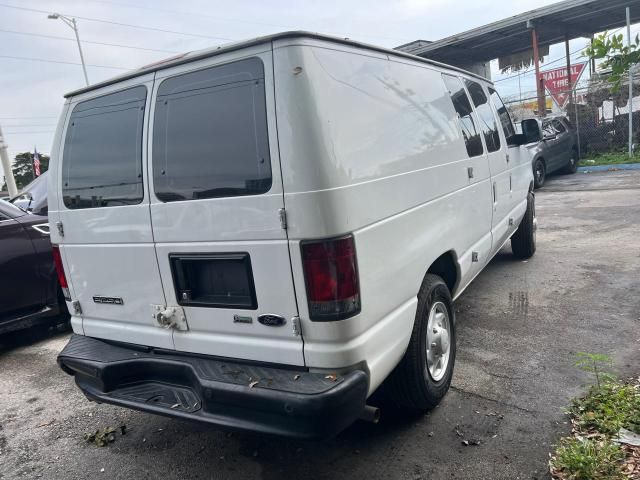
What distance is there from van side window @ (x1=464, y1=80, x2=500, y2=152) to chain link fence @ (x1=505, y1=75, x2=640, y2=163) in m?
11.3

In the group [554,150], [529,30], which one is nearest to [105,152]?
[554,150]

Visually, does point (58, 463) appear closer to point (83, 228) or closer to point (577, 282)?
point (83, 228)

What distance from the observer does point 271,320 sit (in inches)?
97.0

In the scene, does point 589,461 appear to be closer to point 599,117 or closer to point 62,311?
point 62,311

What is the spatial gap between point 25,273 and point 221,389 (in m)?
3.52

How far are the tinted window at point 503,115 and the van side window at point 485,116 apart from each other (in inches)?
12.3

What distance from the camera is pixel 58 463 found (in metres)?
3.14

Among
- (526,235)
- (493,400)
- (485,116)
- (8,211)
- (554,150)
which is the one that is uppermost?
(485,116)

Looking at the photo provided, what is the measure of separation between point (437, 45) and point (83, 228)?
53.2ft

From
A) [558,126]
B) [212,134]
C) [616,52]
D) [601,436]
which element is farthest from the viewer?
[558,126]

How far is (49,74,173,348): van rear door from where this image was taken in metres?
2.82

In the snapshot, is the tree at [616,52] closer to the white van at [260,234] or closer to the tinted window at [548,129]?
the white van at [260,234]

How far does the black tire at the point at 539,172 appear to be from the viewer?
12.2 meters

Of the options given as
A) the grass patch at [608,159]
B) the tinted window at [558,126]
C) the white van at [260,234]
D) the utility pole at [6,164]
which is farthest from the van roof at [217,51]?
the utility pole at [6,164]
